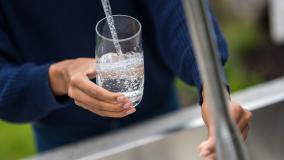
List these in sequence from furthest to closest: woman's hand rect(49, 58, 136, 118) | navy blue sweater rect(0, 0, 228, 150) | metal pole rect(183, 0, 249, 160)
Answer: navy blue sweater rect(0, 0, 228, 150) → woman's hand rect(49, 58, 136, 118) → metal pole rect(183, 0, 249, 160)

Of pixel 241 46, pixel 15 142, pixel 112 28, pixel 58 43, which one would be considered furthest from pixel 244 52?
pixel 112 28

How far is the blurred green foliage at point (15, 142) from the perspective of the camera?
55.1 inches

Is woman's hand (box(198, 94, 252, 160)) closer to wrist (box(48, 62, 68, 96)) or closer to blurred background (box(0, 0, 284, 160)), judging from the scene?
wrist (box(48, 62, 68, 96))

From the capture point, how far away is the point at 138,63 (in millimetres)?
509

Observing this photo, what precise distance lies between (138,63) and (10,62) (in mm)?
206

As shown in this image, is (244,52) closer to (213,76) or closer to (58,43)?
(58,43)

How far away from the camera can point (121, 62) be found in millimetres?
500

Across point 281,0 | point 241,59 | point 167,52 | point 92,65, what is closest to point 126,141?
point 167,52

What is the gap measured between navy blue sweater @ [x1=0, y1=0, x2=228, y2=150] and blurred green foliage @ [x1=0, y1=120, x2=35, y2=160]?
0.71 m

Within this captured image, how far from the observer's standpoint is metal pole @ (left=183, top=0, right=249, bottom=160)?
393 mm

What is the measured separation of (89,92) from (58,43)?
171 millimetres

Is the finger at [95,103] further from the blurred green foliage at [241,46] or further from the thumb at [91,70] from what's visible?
the blurred green foliage at [241,46]

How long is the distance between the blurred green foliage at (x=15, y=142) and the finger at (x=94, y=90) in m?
0.90

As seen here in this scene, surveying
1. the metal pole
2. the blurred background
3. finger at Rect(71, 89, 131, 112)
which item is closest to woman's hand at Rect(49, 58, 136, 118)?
finger at Rect(71, 89, 131, 112)
